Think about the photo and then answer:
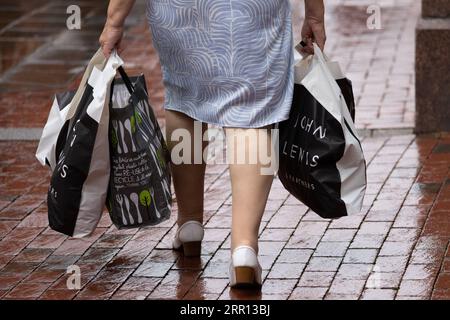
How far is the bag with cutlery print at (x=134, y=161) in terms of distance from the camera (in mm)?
5117

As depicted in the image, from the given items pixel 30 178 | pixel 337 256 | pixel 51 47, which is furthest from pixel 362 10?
pixel 337 256

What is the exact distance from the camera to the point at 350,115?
16.9 ft

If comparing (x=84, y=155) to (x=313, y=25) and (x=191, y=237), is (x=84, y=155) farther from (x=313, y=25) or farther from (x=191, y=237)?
(x=313, y=25)

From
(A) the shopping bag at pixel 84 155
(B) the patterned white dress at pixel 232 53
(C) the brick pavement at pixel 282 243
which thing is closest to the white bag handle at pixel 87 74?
(A) the shopping bag at pixel 84 155

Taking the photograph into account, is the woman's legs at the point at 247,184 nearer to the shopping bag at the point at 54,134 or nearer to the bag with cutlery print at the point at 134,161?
the bag with cutlery print at the point at 134,161

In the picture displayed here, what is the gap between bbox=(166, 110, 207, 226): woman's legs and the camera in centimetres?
527

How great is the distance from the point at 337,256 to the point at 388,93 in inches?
127

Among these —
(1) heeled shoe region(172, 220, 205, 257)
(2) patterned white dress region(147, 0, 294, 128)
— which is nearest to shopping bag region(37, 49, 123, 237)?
(2) patterned white dress region(147, 0, 294, 128)

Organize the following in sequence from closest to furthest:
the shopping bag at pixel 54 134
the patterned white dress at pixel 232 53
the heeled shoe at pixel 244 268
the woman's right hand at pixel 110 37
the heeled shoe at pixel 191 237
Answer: the patterned white dress at pixel 232 53 → the heeled shoe at pixel 244 268 → the woman's right hand at pixel 110 37 → the shopping bag at pixel 54 134 → the heeled shoe at pixel 191 237

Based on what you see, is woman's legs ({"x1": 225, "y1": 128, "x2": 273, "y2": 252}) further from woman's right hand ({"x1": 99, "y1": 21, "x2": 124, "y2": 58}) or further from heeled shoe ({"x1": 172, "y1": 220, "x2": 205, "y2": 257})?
woman's right hand ({"x1": 99, "y1": 21, "x2": 124, "y2": 58})

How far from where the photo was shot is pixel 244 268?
16.1ft

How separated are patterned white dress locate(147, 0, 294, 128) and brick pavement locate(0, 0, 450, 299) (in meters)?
0.72

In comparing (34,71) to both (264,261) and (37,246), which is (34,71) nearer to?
(37,246)

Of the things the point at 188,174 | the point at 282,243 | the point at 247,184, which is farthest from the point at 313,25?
the point at 282,243
